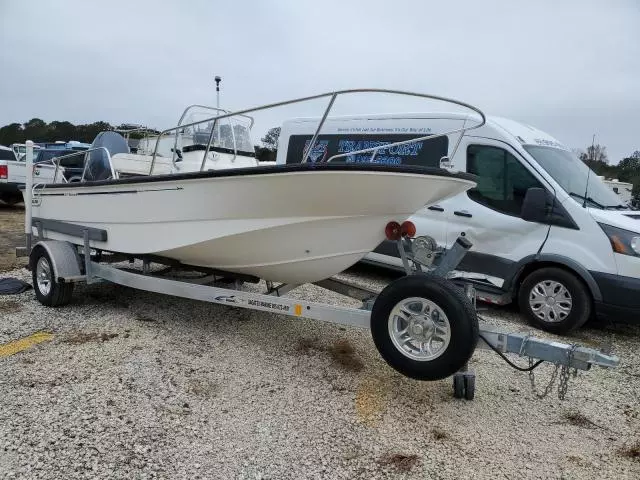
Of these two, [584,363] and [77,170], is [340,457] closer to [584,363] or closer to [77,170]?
[584,363]

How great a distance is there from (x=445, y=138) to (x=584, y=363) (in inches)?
151

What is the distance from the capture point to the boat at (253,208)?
354 cm

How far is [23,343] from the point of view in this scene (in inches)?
167

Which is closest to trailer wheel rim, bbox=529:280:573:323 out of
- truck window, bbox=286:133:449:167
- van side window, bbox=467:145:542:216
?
van side window, bbox=467:145:542:216

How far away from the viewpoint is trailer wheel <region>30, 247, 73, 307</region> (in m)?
5.10

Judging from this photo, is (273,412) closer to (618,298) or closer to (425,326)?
(425,326)

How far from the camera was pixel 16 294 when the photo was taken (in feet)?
18.8

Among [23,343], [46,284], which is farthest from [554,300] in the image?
[46,284]

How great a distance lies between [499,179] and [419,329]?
313 cm

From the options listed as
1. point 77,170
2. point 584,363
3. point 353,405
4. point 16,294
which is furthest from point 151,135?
point 584,363

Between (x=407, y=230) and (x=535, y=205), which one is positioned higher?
(x=535, y=205)

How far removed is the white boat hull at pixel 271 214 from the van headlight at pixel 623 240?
6.68 feet

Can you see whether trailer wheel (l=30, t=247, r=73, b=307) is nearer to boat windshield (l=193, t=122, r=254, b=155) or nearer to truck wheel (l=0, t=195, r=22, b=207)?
boat windshield (l=193, t=122, r=254, b=155)

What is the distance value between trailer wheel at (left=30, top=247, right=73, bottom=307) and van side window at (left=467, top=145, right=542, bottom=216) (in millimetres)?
4586
